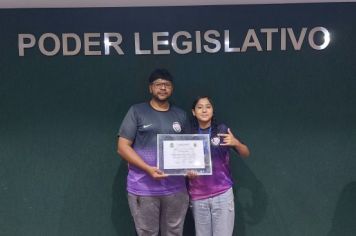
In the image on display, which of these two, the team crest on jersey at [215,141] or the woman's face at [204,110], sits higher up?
the woman's face at [204,110]

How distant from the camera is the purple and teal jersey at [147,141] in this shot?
9.09 ft

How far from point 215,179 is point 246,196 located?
24.7 inches

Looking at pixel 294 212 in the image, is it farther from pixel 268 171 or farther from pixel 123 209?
pixel 123 209

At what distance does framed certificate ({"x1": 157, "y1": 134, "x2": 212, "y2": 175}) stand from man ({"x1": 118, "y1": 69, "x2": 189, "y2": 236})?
0.20 feet

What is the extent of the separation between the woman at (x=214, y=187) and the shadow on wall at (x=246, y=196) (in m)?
0.47

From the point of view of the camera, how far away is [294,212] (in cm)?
334

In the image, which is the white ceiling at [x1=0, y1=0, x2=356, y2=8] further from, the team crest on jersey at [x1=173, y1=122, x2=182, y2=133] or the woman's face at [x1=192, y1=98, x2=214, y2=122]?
the team crest on jersey at [x1=173, y1=122, x2=182, y2=133]

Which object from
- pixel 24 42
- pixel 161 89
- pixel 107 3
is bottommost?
pixel 161 89

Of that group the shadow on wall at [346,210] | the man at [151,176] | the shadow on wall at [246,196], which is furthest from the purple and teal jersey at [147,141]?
the shadow on wall at [346,210]

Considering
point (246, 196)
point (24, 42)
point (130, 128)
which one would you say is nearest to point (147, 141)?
point (130, 128)

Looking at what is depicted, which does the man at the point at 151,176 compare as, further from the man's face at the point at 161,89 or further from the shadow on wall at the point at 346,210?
the shadow on wall at the point at 346,210

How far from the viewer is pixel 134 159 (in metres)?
2.71

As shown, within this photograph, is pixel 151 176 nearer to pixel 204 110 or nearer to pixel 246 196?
pixel 204 110

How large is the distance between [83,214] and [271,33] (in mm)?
2105
